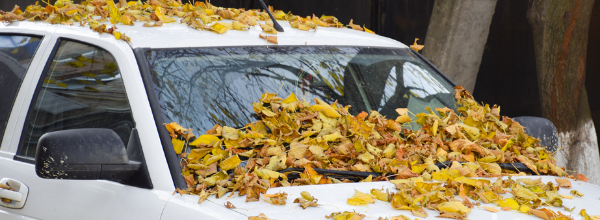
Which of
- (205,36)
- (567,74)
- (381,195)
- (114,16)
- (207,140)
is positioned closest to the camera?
(381,195)

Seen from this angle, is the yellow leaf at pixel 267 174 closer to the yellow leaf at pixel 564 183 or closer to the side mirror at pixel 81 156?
the side mirror at pixel 81 156

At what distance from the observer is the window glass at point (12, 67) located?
9.53ft

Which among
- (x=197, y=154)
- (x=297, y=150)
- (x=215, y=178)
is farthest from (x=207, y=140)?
(x=297, y=150)

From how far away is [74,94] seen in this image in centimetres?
276

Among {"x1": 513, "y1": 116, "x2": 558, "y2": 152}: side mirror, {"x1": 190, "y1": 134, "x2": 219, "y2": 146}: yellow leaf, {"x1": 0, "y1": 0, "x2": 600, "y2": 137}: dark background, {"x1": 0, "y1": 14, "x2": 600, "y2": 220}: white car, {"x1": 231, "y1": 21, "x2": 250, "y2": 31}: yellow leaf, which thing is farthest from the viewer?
{"x1": 0, "y1": 0, "x2": 600, "y2": 137}: dark background

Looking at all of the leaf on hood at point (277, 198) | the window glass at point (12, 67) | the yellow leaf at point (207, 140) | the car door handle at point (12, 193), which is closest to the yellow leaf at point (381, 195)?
the leaf on hood at point (277, 198)

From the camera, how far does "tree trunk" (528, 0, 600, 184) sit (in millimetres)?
5473

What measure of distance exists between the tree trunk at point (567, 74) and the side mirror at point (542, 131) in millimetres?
2575

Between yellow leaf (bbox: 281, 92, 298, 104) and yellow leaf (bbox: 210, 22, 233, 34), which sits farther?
yellow leaf (bbox: 210, 22, 233, 34)

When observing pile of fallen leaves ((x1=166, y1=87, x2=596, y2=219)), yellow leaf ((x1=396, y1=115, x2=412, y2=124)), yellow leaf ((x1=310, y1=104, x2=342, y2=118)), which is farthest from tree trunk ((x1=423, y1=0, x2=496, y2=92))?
yellow leaf ((x1=310, y1=104, x2=342, y2=118))

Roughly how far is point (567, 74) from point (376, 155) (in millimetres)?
3721

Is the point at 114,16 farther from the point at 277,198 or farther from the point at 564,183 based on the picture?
the point at 564,183

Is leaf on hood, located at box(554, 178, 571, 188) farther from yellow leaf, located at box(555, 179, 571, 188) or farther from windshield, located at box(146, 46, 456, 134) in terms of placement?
windshield, located at box(146, 46, 456, 134)

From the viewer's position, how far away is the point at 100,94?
264 centimetres
